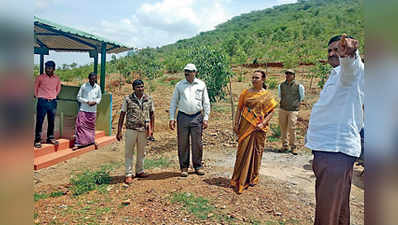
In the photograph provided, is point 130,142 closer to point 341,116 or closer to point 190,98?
point 190,98

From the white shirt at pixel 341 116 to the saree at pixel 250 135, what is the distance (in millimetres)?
1890

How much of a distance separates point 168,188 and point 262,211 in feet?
4.38

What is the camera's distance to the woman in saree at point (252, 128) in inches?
155

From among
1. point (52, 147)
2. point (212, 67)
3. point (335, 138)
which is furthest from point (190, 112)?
point (52, 147)

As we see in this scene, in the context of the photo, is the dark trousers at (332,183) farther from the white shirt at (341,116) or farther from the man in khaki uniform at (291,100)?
the man in khaki uniform at (291,100)

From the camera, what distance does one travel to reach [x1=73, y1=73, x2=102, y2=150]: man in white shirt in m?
5.97

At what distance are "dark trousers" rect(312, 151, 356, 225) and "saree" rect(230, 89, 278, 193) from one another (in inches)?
73.4

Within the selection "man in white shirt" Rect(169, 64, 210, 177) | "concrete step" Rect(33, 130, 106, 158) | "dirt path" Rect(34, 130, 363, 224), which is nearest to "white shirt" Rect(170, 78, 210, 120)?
"man in white shirt" Rect(169, 64, 210, 177)

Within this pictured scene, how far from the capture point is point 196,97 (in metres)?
4.45

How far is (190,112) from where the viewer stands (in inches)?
174

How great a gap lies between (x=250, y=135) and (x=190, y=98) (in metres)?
1.10

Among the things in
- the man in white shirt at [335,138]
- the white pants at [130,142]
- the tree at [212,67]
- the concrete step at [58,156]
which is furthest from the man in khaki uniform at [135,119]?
the man in white shirt at [335,138]

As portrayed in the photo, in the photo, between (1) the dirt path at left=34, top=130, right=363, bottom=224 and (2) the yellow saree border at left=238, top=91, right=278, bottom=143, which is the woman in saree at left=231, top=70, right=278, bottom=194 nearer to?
(2) the yellow saree border at left=238, top=91, right=278, bottom=143
